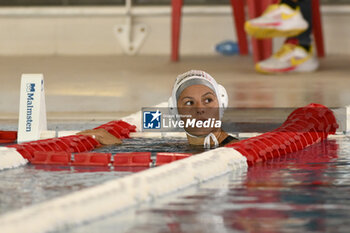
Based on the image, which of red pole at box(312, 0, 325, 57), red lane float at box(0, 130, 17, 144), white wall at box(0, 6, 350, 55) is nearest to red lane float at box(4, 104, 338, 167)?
red lane float at box(0, 130, 17, 144)

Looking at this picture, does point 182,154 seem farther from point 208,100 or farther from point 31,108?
point 31,108

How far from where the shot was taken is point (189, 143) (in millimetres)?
3158

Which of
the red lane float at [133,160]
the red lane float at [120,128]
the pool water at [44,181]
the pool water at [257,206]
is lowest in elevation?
the pool water at [257,206]

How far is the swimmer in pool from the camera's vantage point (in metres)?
2.98

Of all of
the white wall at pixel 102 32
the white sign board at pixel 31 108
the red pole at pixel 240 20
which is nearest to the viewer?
the white sign board at pixel 31 108

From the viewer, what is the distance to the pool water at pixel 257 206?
1853 millimetres

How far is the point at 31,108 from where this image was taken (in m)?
3.29

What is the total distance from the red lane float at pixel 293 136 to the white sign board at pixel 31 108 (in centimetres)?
80

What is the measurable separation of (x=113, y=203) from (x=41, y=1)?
772cm

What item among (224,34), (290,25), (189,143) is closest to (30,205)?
(189,143)

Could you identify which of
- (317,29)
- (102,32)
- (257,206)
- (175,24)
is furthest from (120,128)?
(102,32)

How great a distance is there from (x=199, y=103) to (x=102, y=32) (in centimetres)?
645

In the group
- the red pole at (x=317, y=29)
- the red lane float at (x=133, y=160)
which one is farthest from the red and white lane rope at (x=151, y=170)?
the red pole at (x=317, y=29)

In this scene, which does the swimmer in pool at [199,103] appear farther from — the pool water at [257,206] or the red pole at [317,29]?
the red pole at [317,29]
